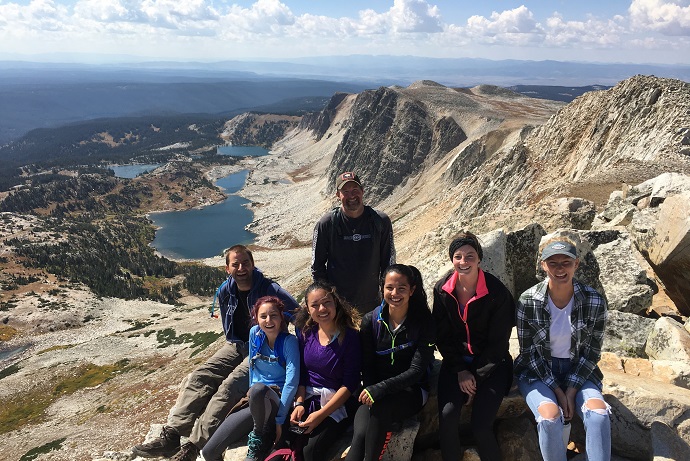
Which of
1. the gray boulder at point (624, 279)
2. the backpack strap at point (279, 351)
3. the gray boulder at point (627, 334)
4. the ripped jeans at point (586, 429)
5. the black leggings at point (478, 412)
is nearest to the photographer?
the ripped jeans at point (586, 429)

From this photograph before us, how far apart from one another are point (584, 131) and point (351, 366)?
33.2 m

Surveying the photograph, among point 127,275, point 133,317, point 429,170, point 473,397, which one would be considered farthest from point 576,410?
point 127,275

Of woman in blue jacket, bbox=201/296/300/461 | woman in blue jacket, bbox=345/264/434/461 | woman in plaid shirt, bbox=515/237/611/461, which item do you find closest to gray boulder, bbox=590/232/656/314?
woman in plaid shirt, bbox=515/237/611/461

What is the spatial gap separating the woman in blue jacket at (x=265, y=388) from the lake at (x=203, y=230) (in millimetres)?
93799

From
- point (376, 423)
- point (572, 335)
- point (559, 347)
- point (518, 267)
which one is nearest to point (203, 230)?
point (518, 267)

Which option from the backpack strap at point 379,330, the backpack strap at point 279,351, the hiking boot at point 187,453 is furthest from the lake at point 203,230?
the backpack strap at point 379,330

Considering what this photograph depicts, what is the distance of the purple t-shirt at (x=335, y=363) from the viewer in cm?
637

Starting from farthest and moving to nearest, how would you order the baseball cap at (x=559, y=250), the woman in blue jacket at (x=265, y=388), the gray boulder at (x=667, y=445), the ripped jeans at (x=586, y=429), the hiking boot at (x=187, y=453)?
the hiking boot at (x=187, y=453)
the woman in blue jacket at (x=265, y=388)
the baseball cap at (x=559, y=250)
the gray boulder at (x=667, y=445)
the ripped jeans at (x=586, y=429)

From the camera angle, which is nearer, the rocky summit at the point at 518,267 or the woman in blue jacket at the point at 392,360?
the woman in blue jacket at the point at 392,360

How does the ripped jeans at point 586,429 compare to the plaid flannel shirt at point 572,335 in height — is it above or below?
below

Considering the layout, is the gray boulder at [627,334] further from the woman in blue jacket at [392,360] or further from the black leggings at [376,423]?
the black leggings at [376,423]

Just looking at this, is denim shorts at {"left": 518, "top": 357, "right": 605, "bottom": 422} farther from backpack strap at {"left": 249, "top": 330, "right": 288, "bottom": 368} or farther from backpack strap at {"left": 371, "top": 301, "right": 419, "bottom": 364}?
backpack strap at {"left": 249, "top": 330, "right": 288, "bottom": 368}

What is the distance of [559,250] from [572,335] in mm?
1317

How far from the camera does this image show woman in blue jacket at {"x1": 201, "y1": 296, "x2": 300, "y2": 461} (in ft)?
20.9
